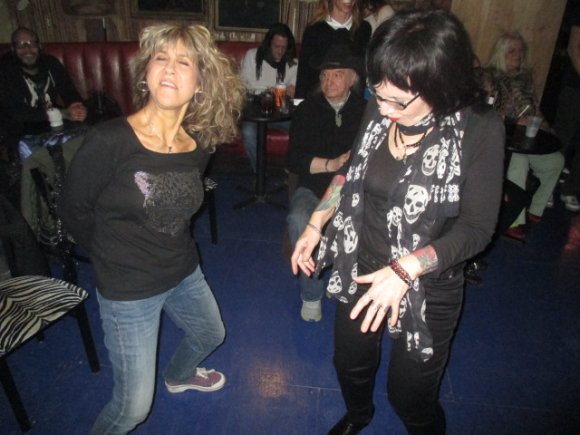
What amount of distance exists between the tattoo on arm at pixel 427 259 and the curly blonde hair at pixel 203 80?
1.01 m

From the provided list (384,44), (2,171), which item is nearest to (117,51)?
(2,171)

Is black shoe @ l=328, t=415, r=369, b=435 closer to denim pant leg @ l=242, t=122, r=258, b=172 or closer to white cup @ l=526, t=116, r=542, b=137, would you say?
white cup @ l=526, t=116, r=542, b=137

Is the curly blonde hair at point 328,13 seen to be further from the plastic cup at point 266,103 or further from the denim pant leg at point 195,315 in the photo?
the denim pant leg at point 195,315

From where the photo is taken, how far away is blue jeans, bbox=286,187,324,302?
264 centimetres

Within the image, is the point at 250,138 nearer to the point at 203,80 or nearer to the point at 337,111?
the point at 337,111

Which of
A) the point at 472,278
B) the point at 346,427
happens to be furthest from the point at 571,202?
the point at 346,427

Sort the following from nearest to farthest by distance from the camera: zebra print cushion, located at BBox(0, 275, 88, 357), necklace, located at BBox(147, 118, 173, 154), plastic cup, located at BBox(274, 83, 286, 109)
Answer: necklace, located at BBox(147, 118, 173, 154) < zebra print cushion, located at BBox(0, 275, 88, 357) < plastic cup, located at BBox(274, 83, 286, 109)

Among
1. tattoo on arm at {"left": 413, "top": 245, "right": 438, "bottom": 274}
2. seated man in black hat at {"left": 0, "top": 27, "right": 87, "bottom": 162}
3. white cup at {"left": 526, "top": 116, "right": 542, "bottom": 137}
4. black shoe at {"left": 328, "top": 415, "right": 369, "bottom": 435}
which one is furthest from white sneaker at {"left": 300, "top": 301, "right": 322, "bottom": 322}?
seated man in black hat at {"left": 0, "top": 27, "right": 87, "bottom": 162}

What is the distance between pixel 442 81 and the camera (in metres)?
1.21

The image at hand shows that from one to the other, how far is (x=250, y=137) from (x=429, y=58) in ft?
11.9

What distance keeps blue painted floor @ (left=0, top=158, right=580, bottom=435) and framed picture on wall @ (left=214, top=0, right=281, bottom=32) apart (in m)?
3.49

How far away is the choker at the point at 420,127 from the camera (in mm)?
1350

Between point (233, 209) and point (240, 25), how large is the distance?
9.30ft

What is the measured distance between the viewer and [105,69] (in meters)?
5.15
